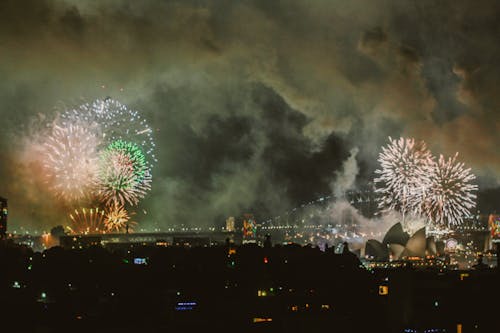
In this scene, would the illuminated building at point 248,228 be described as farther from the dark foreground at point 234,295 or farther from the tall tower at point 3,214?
the dark foreground at point 234,295

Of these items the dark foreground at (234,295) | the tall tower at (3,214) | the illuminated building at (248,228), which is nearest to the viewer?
the dark foreground at (234,295)

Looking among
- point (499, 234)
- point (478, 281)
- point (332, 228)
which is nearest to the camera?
point (478, 281)

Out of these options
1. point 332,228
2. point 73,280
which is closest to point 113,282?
point 73,280

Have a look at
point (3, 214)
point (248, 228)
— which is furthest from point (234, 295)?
point (248, 228)

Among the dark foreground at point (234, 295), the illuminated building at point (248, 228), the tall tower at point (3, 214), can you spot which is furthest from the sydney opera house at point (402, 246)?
the tall tower at point (3, 214)

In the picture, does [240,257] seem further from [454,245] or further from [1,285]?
[454,245]

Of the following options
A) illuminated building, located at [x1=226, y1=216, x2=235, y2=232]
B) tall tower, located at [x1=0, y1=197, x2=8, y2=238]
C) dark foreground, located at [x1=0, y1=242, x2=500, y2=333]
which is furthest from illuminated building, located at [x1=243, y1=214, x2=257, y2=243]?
dark foreground, located at [x1=0, y1=242, x2=500, y2=333]

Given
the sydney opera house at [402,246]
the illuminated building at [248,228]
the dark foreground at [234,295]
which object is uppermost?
the illuminated building at [248,228]

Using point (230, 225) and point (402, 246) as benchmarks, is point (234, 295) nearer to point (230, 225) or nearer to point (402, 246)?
point (402, 246)

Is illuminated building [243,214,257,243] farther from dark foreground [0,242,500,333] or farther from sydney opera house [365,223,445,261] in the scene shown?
dark foreground [0,242,500,333]
